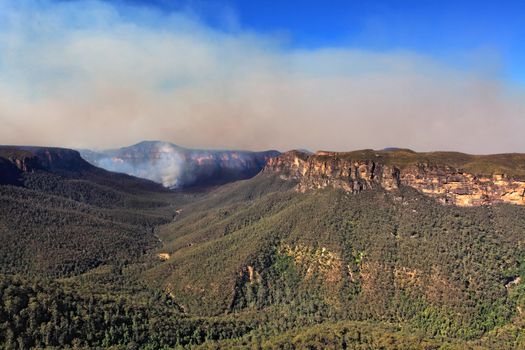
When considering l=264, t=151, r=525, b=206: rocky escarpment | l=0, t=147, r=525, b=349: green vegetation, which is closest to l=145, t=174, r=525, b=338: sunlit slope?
l=0, t=147, r=525, b=349: green vegetation

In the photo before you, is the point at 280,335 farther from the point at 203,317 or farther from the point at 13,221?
the point at 13,221

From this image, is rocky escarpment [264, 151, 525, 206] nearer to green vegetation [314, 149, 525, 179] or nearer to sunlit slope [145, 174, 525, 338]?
green vegetation [314, 149, 525, 179]

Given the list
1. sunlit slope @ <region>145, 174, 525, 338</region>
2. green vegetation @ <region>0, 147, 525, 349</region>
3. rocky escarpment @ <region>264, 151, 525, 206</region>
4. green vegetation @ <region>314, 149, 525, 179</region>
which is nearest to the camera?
green vegetation @ <region>0, 147, 525, 349</region>

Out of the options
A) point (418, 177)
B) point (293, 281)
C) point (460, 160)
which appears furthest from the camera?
point (460, 160)

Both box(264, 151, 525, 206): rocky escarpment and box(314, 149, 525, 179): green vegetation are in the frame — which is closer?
box(264, 151, 525, 206): rocky escarpment

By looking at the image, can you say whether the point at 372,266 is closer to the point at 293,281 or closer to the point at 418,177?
the point at 293,281

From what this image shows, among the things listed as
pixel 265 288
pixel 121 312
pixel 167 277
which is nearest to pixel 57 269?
pixel 167 277

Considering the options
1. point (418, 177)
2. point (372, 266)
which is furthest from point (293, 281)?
point (418, 177)
